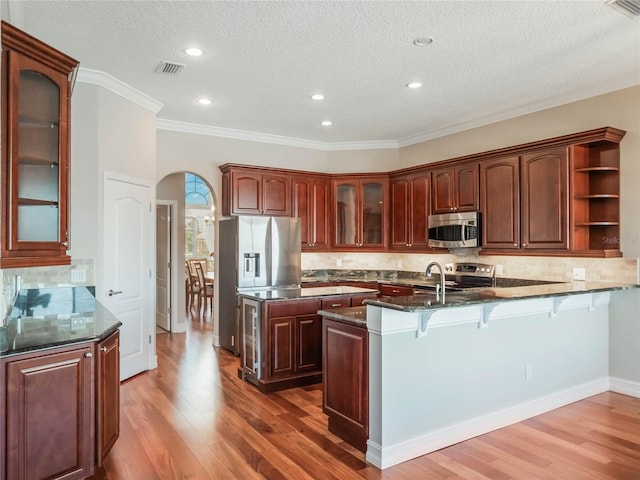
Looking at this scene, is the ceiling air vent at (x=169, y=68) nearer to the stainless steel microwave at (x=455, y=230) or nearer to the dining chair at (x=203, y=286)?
the stainless steel microwave at (x=455, y=230)

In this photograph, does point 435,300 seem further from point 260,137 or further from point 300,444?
point 260,137

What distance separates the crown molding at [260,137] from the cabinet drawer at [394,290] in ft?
7.11

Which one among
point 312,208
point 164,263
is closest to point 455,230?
point 312,208

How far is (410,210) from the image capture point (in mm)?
6160

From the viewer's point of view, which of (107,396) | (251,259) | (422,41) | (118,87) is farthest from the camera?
(251,259)

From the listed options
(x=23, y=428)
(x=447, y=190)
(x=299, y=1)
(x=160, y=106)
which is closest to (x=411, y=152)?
(x=447, y=190)

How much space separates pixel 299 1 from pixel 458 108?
9.32 ft

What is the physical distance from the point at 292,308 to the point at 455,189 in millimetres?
2555

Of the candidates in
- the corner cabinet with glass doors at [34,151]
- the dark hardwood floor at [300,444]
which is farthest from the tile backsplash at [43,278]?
the dark hardwood floor at [300,444]

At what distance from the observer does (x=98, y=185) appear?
416 centimetres

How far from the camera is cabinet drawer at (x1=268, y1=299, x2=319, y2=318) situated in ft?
13.9

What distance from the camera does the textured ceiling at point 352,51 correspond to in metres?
2.98

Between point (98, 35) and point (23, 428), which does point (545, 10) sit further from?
point (23, 428)

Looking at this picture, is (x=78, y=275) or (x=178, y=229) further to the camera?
(x=178, y=229)
